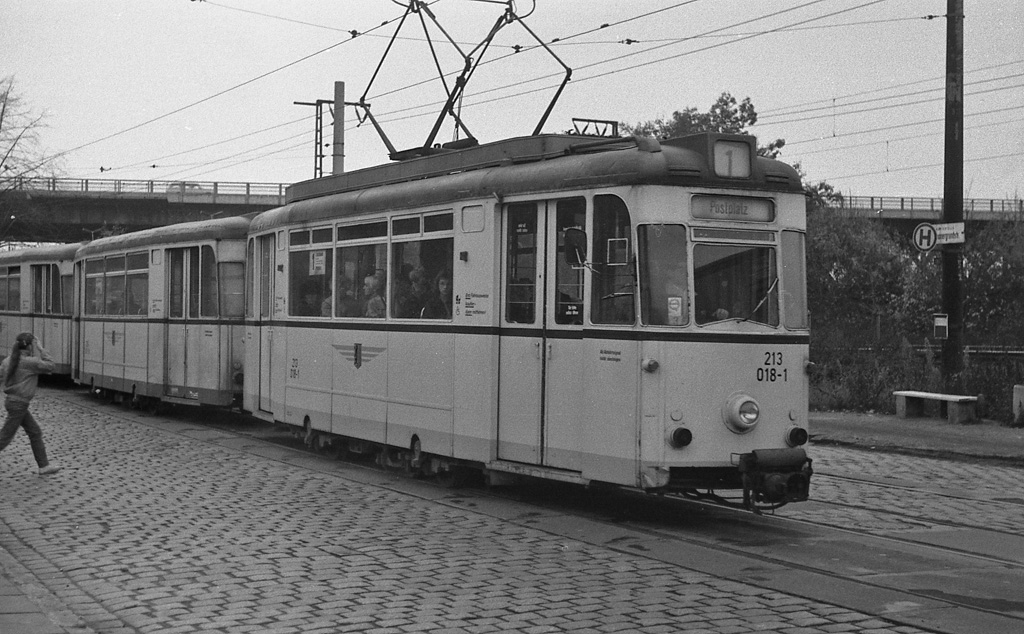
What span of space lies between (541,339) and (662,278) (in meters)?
1.51

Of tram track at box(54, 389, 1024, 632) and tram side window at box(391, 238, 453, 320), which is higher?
tram side window at box(391, 238, 453, 320)

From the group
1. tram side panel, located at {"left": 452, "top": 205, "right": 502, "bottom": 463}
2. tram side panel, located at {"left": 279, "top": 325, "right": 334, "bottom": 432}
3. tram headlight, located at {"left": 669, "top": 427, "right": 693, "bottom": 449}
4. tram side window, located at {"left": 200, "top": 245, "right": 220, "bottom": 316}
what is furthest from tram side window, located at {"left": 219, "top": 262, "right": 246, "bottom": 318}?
tram headlight, located at {"left": 669, "top": 427, "right": 693, "bottom": 449}

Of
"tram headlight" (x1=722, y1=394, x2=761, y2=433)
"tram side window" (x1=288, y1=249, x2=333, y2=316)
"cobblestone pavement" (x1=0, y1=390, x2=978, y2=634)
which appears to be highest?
"tram side window" (x1=288, y1=249, x2=333, y2=316)

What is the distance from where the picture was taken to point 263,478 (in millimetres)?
14180

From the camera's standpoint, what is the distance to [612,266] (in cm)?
1094

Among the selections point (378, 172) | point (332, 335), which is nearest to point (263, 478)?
point (332, 335)

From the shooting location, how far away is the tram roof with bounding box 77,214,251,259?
2061 centimetres

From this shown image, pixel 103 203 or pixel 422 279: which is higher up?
pixel 103 203

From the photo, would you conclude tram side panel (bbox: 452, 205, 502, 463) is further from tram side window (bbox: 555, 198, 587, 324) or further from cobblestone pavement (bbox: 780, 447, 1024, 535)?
cobblestone pavement (bbox: 780, 447, 1024, 535)

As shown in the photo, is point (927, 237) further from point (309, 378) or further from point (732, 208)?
point (732, 208)

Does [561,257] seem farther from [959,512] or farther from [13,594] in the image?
[13,594]

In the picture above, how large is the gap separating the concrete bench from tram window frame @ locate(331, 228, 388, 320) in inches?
395

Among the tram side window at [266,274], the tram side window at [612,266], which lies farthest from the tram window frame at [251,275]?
the tram side window at [612,266]

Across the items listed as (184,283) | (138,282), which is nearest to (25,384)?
(184,283)
